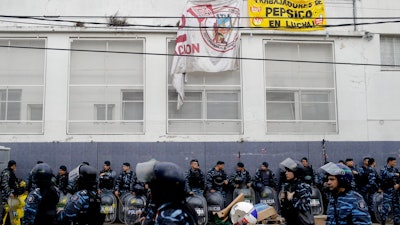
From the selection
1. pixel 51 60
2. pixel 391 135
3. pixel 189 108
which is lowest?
pixel 391 135

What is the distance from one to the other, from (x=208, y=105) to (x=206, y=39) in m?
2.51

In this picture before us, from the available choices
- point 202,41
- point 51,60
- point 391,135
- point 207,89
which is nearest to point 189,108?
point 207,89

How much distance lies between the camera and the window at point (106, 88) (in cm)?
1644

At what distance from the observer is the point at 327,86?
679 inches

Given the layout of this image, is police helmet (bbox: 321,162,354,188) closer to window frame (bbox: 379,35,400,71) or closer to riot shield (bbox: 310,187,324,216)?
riot shield (bbox: 310,187,324,216)

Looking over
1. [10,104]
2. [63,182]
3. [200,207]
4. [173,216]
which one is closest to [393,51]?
[200,207]

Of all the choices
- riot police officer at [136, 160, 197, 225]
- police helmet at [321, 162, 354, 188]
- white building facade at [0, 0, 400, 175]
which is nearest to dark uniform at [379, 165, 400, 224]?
white building facade at [0, 0, 400, 175]

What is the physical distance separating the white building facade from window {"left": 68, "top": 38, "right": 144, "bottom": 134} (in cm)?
4

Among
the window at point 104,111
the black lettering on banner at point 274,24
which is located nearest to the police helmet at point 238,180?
the window at point 104,111

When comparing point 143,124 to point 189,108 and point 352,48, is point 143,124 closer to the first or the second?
point 189,108

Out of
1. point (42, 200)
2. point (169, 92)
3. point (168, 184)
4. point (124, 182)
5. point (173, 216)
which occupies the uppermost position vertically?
point (169, 92)

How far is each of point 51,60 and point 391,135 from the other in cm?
1329

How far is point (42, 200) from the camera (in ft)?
20.9

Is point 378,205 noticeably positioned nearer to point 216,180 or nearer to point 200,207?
point 216,180
